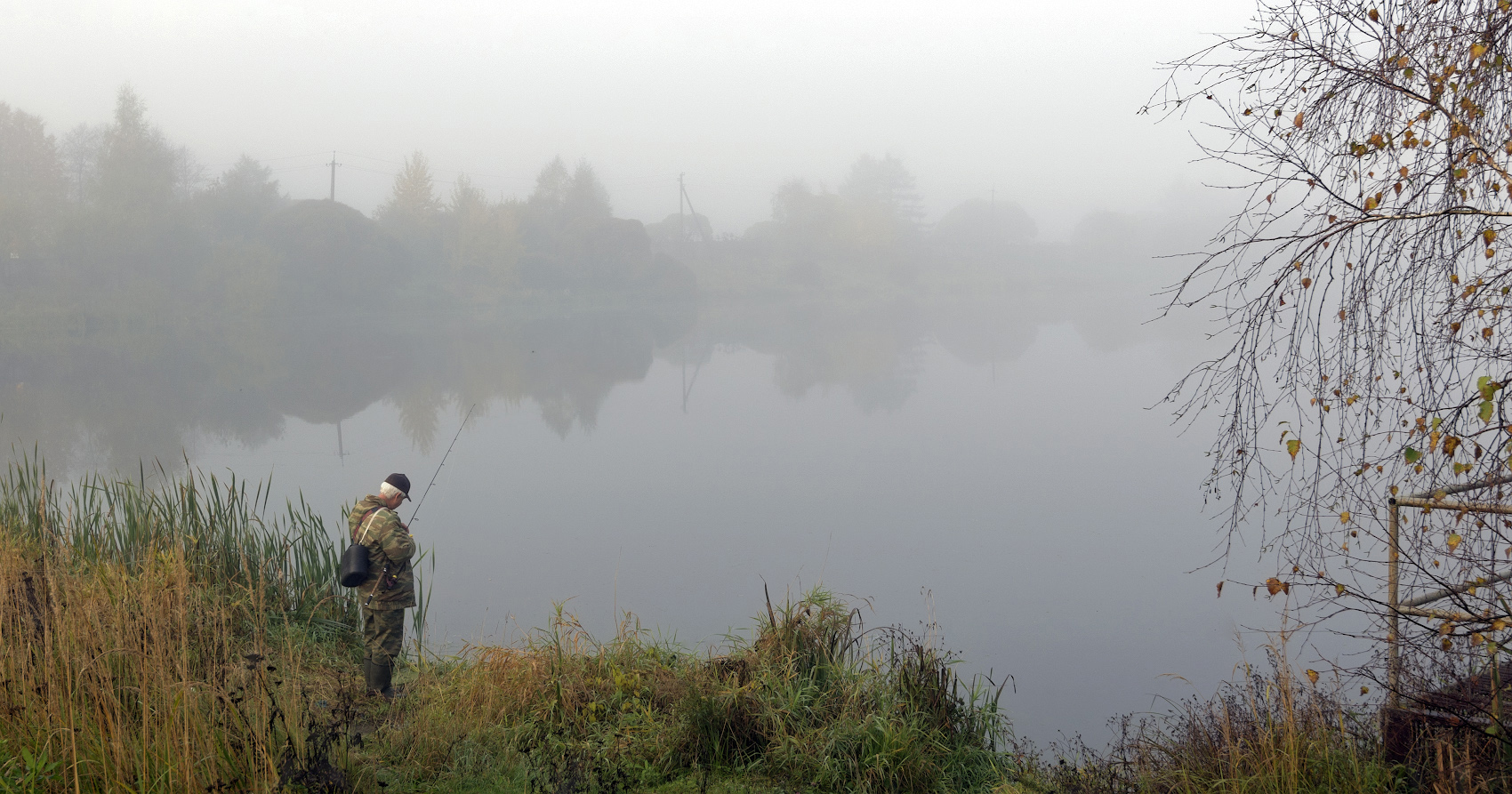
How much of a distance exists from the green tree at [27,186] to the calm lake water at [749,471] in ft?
18.7

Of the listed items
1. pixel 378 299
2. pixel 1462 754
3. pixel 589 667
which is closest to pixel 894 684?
pixel 589 667

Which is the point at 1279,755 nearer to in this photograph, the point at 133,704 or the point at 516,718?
the point at 516,718

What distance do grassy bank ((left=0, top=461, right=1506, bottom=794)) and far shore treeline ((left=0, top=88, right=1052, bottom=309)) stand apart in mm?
47665

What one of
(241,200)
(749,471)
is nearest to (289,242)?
(241,200)

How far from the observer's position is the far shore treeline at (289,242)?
4625 cm

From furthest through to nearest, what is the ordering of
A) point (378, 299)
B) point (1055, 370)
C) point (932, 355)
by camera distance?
point (378, 299) < point (932, 355) < point (1055, 370)

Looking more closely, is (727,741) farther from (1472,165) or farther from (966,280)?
(966,280)

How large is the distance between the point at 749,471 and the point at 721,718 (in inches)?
519

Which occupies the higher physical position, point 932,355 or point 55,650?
point 932,355

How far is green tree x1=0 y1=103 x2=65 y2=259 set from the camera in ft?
144

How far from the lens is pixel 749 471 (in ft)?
59.6

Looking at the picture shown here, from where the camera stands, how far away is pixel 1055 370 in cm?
3466

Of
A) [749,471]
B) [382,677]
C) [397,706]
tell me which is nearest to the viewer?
[397,706]

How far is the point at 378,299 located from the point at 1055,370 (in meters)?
42.7
